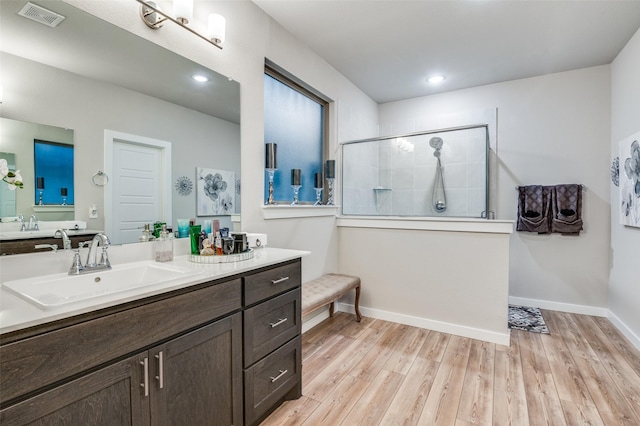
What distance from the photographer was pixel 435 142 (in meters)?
3.08

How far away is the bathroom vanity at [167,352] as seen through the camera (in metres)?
0.85

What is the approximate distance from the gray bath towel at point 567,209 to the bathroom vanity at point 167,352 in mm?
3077

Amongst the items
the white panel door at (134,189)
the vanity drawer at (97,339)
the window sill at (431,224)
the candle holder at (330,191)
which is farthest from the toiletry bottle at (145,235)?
the window sill at (431,224)

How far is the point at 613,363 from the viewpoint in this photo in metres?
2.28

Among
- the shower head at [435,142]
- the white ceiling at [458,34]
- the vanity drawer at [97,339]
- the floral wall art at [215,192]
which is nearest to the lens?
the vanity drawer at [97,339]

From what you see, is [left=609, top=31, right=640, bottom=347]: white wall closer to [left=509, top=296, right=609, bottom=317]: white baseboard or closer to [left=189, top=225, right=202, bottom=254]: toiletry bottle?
[left=509, top=296, right=609, bottom=317]: white baseboard

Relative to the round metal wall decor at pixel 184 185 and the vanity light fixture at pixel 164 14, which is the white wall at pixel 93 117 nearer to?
the round metal wall decor at pixel 184 185

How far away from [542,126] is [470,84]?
0.93m

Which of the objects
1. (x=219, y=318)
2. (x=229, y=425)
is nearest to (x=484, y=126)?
(x=219, y=318)

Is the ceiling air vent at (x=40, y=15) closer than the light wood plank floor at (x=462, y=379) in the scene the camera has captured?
Yes

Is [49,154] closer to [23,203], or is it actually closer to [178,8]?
[23,203]

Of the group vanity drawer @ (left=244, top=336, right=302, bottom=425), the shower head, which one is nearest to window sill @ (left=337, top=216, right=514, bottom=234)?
the shower head

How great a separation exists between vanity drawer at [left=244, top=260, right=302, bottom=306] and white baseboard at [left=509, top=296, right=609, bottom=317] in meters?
3.06

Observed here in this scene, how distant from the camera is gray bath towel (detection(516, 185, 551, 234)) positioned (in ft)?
11.2
